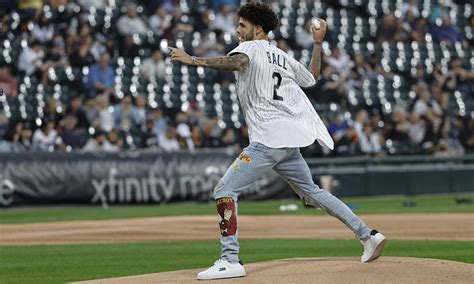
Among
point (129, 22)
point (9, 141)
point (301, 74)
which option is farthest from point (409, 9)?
point (301, 74)

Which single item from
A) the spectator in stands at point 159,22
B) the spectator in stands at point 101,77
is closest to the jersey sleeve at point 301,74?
the spectator in stands at point 101,77

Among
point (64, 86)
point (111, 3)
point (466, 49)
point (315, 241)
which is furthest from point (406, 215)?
point (466, 49)

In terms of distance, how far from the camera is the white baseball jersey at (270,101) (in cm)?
812

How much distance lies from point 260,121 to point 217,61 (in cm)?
62

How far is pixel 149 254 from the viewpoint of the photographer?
11258 millimetres

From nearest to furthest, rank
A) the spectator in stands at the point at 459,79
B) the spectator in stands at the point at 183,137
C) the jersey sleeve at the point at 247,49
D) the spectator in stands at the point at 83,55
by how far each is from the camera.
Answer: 1. the jersey sleeve at the point at 247,49
2. the spectator in stands at the point at 83,55
3. the spectator in stands at the point at 183,137
4. the spectator in stands at the point at 459,79

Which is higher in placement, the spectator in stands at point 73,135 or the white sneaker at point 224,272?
the white sneaker at point 224,272

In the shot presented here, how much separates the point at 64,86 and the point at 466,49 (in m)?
11.3

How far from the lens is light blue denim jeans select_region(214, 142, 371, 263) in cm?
806

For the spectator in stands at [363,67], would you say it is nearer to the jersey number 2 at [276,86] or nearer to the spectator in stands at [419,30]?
the spectator in stands at [419,30]

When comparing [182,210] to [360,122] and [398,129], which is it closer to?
[360,122]

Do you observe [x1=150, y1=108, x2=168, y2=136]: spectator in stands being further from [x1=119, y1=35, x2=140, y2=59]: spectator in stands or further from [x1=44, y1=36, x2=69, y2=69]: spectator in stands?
[x1=44, y1=36, x2=69, y2=69]: spectator in stands

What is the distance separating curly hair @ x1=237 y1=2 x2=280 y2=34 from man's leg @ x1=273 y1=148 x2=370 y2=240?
989mm

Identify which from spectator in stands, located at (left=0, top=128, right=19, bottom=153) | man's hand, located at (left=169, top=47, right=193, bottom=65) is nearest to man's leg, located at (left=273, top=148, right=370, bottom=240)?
man's hand, located at (left=169, top=47, right=193, bottom=65)
